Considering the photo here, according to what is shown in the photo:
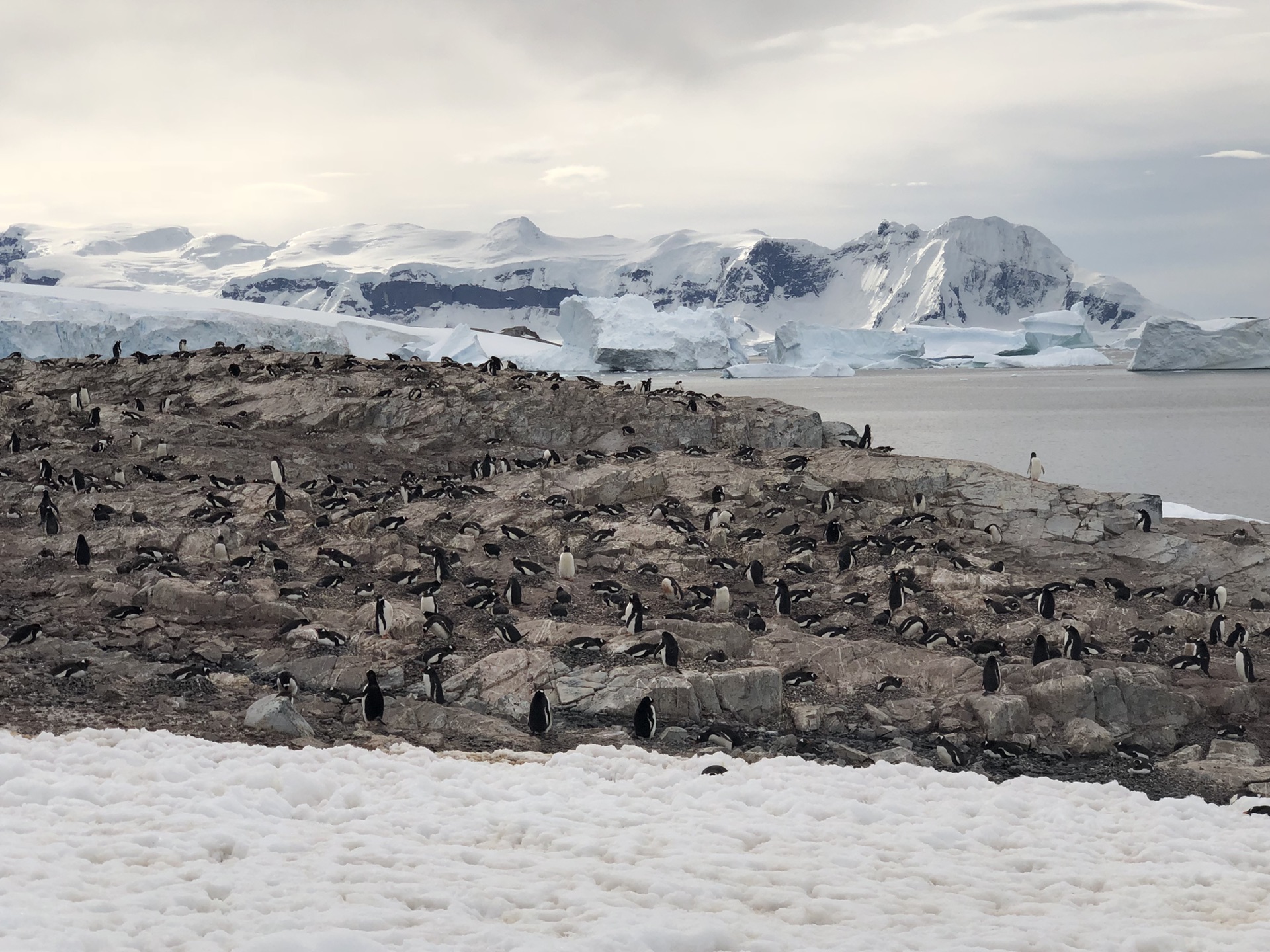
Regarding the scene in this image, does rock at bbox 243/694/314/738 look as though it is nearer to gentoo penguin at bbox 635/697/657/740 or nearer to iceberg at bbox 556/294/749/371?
gentoo penguin at bbox 635/697/657/740

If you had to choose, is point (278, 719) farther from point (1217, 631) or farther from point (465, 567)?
point (1217, 631)

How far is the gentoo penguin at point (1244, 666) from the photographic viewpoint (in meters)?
12.1

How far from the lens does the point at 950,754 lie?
33.3 feet

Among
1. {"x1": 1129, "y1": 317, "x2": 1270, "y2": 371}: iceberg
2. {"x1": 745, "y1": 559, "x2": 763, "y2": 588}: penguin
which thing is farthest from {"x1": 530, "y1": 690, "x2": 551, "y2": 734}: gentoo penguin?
{"x1": 1129, "y1": 317, "x2": 1270, "y2": 371}: iceberg

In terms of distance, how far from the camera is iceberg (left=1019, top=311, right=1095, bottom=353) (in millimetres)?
119188

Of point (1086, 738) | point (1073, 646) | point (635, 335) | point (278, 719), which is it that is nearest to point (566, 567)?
point (278, 719)

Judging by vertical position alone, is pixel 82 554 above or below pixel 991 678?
above

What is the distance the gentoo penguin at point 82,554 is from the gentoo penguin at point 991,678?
11762mm

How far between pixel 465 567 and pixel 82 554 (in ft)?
17.3

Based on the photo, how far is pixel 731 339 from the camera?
108 metres

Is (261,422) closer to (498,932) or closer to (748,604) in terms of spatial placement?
(748,604)

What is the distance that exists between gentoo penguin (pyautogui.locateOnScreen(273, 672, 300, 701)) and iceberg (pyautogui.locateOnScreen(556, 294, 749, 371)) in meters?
77.2

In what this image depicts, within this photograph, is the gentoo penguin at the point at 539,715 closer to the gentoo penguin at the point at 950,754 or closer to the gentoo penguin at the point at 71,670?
the gentoo penguin at the point at 950,754

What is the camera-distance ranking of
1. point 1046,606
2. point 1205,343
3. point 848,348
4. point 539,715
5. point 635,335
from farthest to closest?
point 848,348 → point 635,335 → point 1205,343 → point 1046,606 → point 539,715
